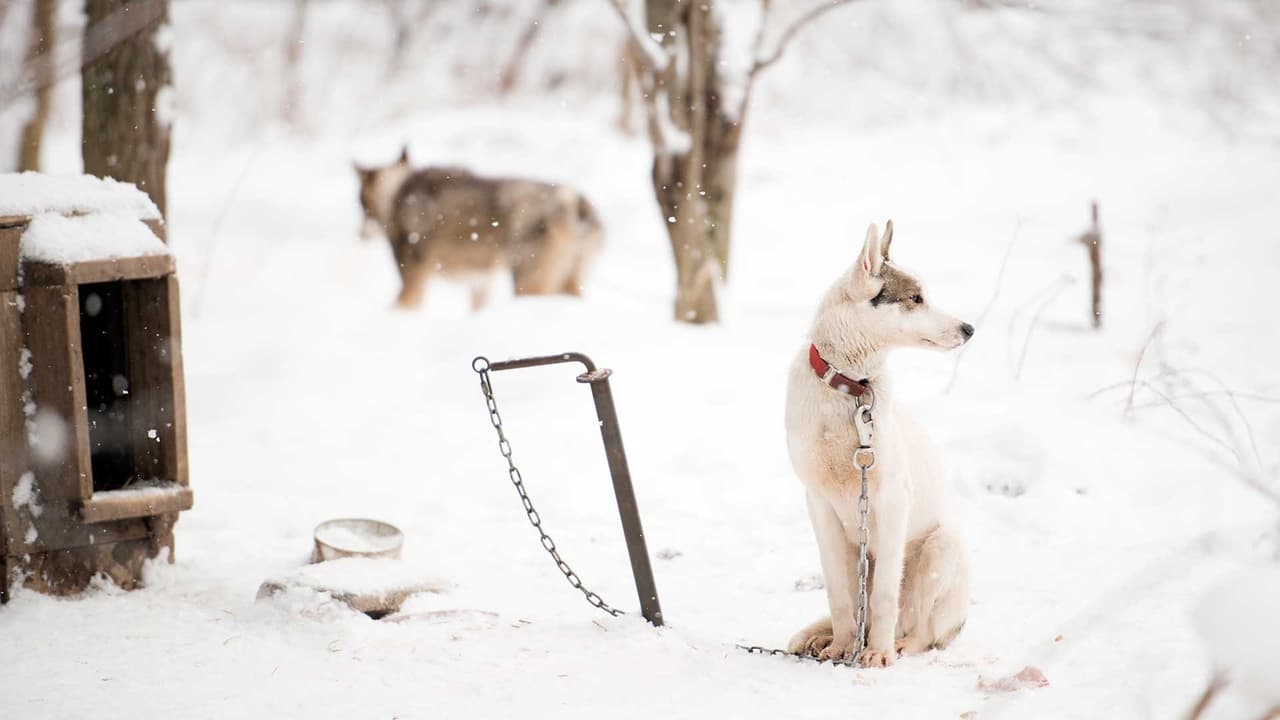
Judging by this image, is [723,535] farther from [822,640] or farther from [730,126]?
[730,126]

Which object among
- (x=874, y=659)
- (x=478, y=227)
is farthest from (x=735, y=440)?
(x=478, y=227)

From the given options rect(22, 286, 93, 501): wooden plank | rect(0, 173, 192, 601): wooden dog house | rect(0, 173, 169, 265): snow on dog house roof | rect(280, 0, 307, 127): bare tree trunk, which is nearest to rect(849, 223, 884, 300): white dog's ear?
rect(0, 173, 192, 601): wooden dog house

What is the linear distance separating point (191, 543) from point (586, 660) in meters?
2.16

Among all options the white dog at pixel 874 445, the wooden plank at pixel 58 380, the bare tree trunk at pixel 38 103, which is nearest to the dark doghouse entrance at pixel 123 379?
the wooden plank at pixel 58 380

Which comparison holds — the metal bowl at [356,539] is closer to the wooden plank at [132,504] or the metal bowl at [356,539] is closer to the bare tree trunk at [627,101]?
the wooden plank at [132,504]

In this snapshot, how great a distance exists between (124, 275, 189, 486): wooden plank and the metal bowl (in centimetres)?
56

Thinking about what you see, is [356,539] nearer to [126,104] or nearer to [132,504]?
[132,504]

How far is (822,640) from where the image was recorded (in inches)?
145

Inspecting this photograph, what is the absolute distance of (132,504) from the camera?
3.92 m

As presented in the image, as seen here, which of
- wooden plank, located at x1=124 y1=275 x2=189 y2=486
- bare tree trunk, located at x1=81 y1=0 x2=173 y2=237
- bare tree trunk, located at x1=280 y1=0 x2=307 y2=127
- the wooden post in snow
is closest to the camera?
wooden plank, located at x1=124 y1=275 x2=189 y2=486

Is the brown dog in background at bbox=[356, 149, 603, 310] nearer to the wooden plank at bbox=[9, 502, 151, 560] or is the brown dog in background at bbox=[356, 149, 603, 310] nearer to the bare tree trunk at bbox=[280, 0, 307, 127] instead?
the wooden plank at bbox=[9, 502, 151, 560]

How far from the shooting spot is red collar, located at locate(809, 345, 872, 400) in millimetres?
3363

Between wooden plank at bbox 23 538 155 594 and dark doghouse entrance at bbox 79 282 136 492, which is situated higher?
dark doghouse entrance at bbox 79 282 136 492

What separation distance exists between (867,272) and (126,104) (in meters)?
5.12
